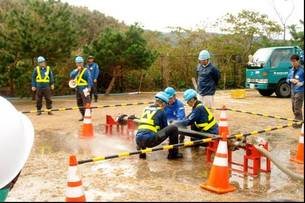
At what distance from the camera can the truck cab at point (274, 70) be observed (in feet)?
59.1

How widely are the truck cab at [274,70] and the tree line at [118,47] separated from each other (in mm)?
1153

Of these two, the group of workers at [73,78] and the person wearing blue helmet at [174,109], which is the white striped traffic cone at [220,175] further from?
the group of workers at [73,78]

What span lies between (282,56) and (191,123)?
11.6 meters

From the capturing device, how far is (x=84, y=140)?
9.45 m

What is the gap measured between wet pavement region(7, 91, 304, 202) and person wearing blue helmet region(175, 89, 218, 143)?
497mm

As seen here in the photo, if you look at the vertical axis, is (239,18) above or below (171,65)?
above

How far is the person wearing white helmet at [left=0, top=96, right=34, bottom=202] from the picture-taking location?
4367 millimetres

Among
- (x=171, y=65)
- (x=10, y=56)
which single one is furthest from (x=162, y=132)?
(x=171, y=65)

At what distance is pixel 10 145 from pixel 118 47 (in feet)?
45.1

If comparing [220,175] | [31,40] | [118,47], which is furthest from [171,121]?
[118,47]

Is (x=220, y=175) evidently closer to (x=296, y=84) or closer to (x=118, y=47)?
(x=296, y=84)

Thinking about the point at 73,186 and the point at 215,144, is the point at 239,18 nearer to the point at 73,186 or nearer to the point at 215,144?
the point at 215,144

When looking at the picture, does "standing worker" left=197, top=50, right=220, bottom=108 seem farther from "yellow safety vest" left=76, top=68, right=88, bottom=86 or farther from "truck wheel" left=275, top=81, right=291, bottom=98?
"truck wheel" left=275, top=81, right=291, bottom=98

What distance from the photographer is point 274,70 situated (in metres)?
18.0
